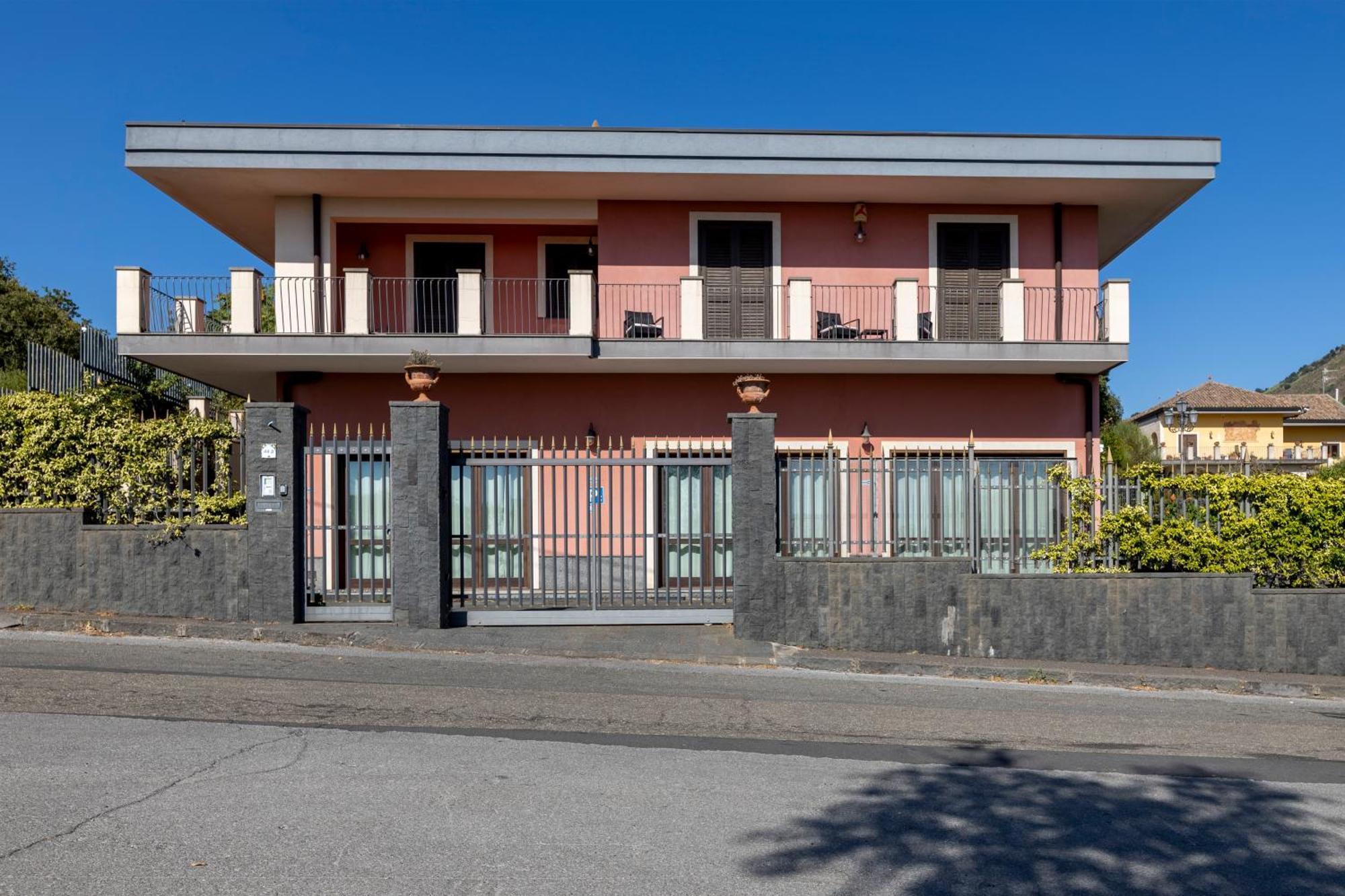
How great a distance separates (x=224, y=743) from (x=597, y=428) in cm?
1033

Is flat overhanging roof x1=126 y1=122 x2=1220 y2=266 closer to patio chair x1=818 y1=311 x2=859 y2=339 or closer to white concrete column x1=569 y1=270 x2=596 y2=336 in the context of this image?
white concrete column x1=569 y1=270 x2=596 y2=336

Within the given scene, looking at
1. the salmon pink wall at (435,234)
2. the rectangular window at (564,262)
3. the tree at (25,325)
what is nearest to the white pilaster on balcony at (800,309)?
the rectangular window at (564,262)

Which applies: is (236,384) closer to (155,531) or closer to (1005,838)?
(155,531)

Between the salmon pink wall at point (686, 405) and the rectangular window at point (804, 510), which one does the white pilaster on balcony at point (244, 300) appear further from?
the rectangular window at point (804, 510)

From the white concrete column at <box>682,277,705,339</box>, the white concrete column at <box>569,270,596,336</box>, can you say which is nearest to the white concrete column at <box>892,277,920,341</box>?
the white concrete column at <box>682,277,705,339</box>

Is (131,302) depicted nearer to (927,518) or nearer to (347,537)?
(347,537)

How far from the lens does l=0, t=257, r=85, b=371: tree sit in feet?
120

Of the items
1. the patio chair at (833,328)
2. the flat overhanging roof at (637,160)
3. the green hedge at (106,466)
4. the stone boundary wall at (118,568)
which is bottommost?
the stone boundary wall at (118,568)

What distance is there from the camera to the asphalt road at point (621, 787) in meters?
4.39

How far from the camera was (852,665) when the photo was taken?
409 inches

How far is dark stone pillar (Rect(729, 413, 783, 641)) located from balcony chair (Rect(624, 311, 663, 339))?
4.74m

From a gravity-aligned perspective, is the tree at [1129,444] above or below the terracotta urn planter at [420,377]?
below

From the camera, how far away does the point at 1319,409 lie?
61469 millimetres

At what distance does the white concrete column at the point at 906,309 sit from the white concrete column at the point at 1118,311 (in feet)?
9.65
